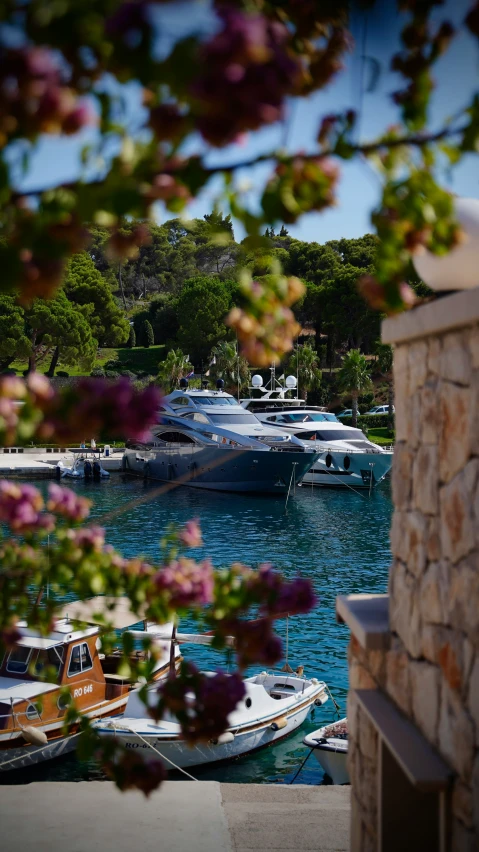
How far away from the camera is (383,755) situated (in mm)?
3318

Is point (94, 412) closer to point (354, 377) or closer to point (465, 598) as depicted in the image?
point (465, 598)

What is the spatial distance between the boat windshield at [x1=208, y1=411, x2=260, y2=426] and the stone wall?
106 feet

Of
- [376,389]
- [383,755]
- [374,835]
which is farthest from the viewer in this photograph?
[376,389]

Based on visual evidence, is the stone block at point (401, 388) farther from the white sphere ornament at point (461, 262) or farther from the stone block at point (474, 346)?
the stone block at point (474, 346)

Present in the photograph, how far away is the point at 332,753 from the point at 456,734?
7933mm

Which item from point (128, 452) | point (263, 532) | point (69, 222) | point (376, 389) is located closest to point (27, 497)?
point (69, 222)

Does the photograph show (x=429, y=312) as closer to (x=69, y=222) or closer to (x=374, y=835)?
(x=69, y=222)

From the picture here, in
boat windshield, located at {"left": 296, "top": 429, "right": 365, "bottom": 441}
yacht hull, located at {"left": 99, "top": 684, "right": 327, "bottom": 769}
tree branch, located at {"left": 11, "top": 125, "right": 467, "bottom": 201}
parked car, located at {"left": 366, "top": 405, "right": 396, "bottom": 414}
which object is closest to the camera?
tree branch, located at {"left": 11, "top": 125, "right": 467, "bottom": 201}

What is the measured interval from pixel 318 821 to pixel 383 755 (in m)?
3.24

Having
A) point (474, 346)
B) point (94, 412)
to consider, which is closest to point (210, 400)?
point (474, 346)

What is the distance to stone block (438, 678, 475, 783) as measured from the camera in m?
2.57

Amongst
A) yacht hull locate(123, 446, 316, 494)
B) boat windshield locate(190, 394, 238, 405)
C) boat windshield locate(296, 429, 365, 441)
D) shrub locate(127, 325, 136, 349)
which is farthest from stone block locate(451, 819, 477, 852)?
shrub locate(127, 325, 136, 349)

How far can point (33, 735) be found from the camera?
9992mm

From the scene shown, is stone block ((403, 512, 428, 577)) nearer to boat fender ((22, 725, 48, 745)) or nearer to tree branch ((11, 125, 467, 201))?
tree branch ((11, 125, 467, 201))
